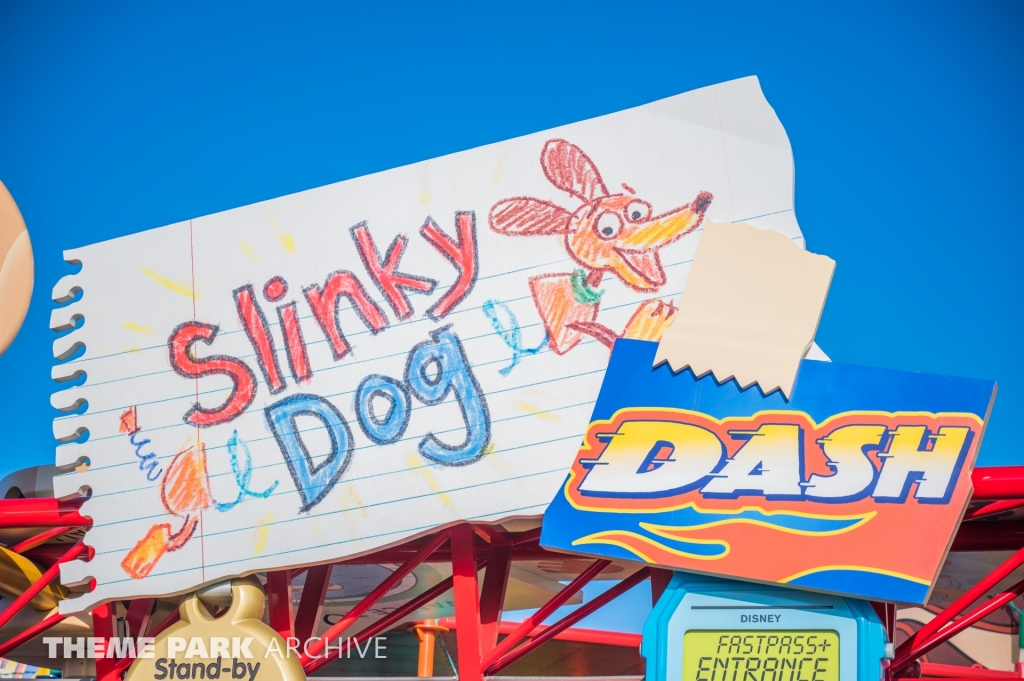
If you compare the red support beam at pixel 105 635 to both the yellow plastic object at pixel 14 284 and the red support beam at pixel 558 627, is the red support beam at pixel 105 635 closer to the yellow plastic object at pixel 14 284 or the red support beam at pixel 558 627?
the yellow plastic object at pixel 14 284

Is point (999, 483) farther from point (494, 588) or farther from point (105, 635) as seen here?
point (105, 635)

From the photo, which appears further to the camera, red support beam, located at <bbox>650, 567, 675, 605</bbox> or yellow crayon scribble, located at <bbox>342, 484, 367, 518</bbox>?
yellow crayon scribble, located at <bbox>342, 484, 367, 518</bbox>

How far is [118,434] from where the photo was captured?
24.3 feet

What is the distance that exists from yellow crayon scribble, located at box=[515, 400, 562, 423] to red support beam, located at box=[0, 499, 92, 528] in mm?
3778

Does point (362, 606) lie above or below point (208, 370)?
below

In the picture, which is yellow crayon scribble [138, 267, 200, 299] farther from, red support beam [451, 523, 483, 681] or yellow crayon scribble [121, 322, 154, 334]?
red support beam [451, 523, 483, 681]

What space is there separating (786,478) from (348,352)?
316 centimetres

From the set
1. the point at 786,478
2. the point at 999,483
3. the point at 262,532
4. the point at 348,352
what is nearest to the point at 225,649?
Answer: the point at 262,532

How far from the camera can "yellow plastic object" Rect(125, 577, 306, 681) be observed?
22.0 ft

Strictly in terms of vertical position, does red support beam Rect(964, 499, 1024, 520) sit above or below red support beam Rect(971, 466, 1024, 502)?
below

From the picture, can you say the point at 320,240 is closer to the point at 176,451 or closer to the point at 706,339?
the point at 176,451

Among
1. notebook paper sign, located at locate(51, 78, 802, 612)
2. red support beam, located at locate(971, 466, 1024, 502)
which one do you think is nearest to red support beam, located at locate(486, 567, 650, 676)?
notebook paper sign, located at locate(51, 78, 802, 612)

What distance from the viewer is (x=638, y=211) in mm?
6863

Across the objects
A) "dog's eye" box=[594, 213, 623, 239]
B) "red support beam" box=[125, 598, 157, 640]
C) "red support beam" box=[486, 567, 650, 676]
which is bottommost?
"red support beam" box=[486, 567, 650, 676]
